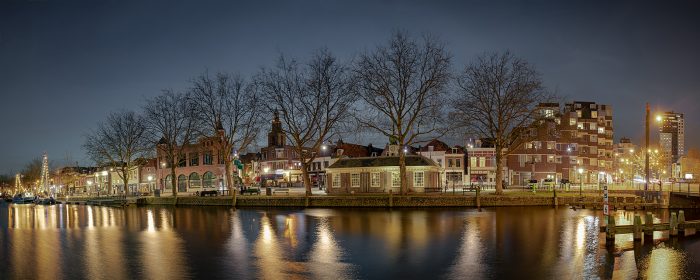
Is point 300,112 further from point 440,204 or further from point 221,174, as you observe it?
point 221,174

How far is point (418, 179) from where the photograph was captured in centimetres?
6788

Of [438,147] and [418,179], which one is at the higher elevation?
[438,147]

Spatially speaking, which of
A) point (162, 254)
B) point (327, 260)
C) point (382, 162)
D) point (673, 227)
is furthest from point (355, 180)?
point (327, 260)

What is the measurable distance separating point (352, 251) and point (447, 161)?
79733 millimetres

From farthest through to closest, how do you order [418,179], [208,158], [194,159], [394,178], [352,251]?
[194,159] → [208,158] → [394,178] → [418,179] → [352,251]

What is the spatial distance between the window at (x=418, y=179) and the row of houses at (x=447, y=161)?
345 cm

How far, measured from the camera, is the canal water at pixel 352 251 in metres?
20.8

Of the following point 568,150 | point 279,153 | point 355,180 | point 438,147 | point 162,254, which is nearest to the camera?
point 162,254

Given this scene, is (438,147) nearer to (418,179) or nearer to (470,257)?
(418,179)

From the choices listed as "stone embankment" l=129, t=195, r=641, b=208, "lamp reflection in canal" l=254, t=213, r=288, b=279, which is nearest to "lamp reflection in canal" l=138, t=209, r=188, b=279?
"lamp reflection in canal" l=254, t=213, r=288, b=279

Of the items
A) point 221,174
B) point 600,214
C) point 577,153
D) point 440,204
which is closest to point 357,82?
point 440,204

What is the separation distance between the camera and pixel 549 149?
4023 inches

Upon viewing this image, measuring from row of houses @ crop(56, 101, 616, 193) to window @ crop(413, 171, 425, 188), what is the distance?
3.45 meters

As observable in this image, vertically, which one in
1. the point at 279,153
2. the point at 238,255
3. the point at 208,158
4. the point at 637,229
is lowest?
the point at 238,255
